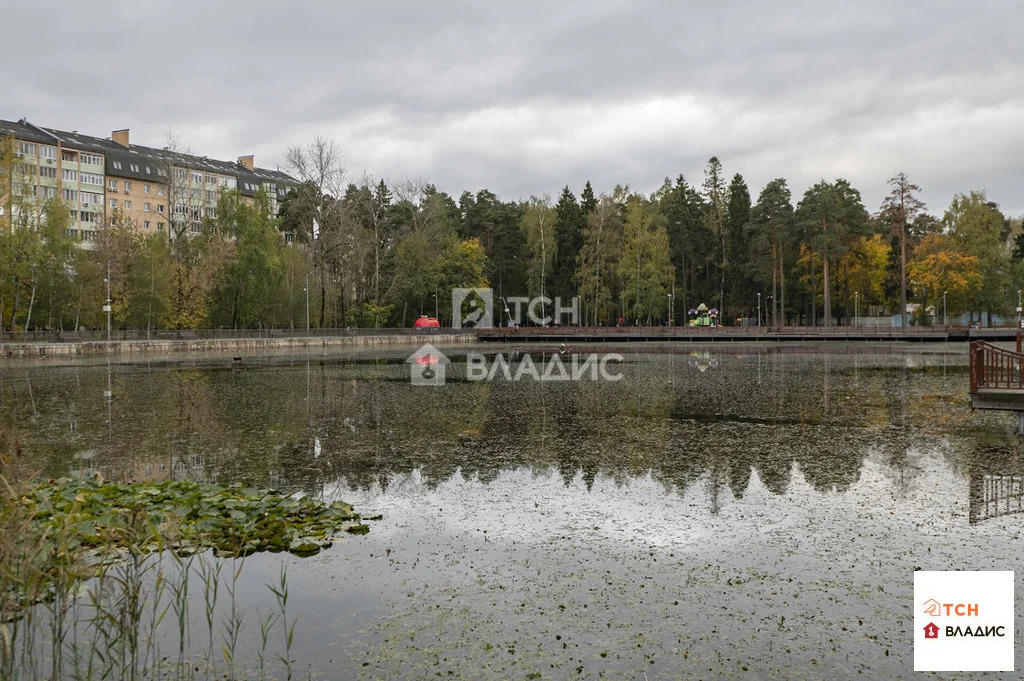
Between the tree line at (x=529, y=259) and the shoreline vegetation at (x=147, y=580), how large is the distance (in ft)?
166

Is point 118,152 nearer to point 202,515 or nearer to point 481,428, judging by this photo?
point 481,428

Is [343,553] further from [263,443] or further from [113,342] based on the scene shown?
[113,342]

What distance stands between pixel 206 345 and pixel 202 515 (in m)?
51.6

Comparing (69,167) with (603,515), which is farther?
(69,167)

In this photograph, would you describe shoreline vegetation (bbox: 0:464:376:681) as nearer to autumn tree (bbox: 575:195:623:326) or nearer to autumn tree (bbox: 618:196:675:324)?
autumn tree (bbox: 618:196:675:324)

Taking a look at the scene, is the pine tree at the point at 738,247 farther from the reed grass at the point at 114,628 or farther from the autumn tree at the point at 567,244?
the reed grass at the point at 114,628

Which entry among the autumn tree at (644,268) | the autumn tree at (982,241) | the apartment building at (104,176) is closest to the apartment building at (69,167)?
the apartment building at (104,176)

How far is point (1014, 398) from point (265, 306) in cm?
6249

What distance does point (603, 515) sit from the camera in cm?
848

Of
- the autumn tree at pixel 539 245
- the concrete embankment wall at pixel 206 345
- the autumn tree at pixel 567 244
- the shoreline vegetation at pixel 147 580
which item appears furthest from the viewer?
the autumn tree at pixel 539 245

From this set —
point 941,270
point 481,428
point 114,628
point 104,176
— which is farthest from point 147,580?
point 104,176

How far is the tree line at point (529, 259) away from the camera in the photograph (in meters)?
56.3

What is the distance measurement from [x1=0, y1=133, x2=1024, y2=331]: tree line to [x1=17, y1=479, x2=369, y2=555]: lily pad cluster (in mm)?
49702

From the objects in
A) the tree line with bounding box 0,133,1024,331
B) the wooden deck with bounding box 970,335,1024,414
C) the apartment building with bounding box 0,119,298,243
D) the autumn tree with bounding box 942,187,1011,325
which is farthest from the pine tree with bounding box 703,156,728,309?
the wooden deck with bounding box 970,335,1024,414
